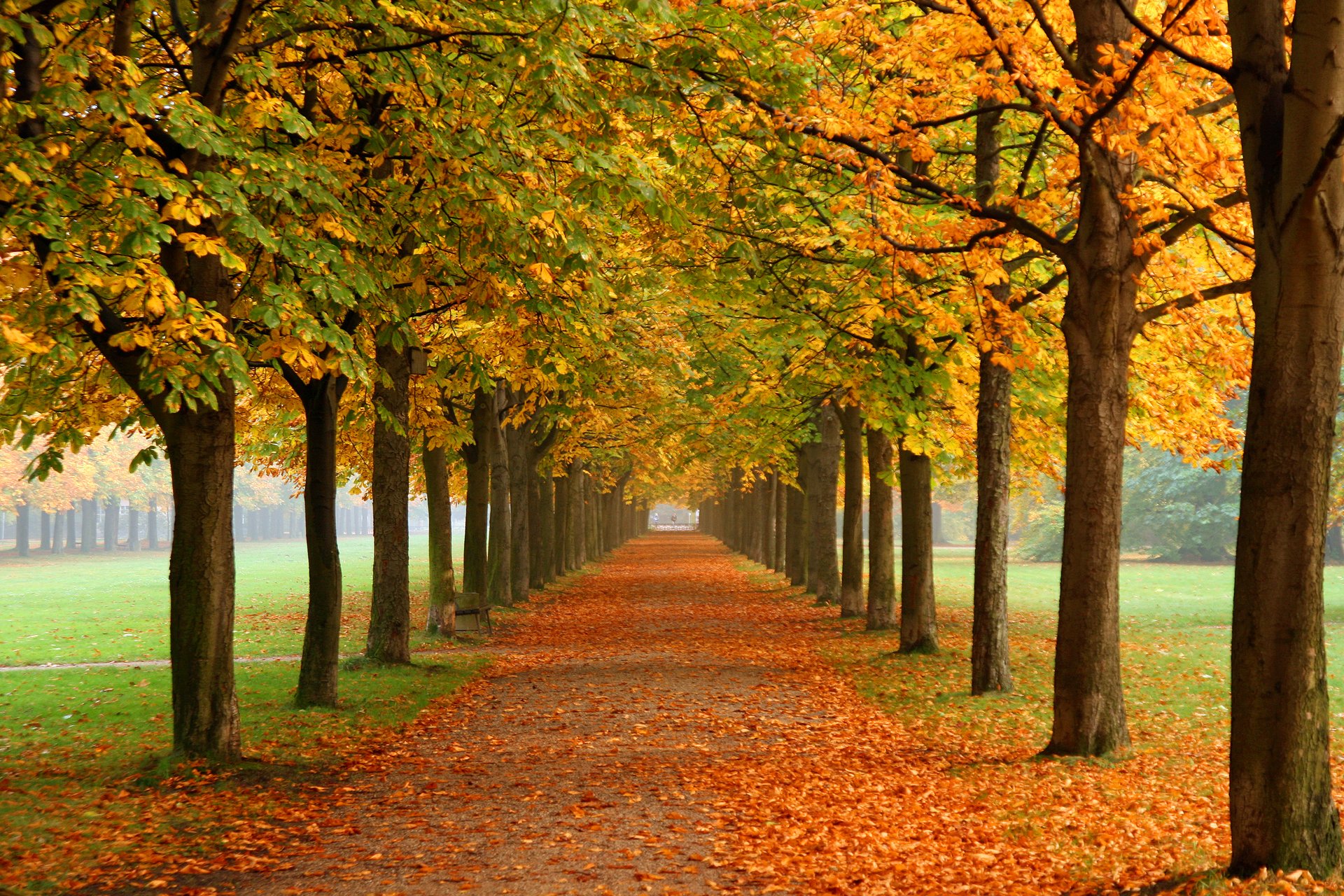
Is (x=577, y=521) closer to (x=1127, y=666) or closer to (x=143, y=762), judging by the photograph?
(x=1127, y=666)

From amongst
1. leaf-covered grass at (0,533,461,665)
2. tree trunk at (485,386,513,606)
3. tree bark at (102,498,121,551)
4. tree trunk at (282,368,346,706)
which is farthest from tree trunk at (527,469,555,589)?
tree bark at (102,498,121,551)

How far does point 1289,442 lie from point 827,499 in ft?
72.7

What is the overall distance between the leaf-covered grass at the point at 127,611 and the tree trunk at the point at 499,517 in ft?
8.33

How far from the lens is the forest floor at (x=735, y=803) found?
6.94 metres

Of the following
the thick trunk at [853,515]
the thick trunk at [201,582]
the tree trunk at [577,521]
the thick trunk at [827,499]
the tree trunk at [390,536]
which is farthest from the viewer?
the tree trunk at [577,521]

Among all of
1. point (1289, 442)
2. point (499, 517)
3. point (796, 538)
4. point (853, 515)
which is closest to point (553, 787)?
point (1289, 442)

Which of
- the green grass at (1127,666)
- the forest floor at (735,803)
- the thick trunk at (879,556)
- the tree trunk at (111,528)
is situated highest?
the thick trunk at (879,556)

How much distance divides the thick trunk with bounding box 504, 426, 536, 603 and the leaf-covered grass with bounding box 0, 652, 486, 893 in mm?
11089

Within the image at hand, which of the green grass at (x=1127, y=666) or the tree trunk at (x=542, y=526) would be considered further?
the tree trunk at (x=542, y=526)

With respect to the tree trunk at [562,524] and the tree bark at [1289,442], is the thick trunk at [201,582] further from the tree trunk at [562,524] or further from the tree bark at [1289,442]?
the tree trunk at [562,524]

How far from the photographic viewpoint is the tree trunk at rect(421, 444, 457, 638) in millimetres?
19953

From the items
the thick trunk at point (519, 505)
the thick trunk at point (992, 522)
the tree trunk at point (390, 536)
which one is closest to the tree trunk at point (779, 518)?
the thick trunk at point (519, 505)

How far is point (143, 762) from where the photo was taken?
994cm

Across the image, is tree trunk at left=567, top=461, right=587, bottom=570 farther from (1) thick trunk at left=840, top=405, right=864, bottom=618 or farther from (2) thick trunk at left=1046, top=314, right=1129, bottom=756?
(2) thick trunk at left=1046, top=314, right=1129, bottom=756
